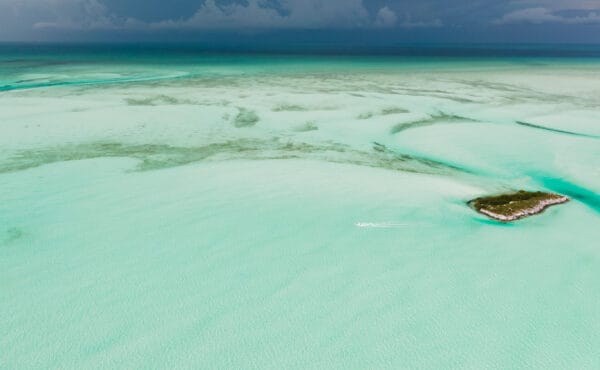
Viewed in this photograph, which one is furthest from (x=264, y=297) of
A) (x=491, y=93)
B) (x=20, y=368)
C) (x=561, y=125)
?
(x=491, y=93)

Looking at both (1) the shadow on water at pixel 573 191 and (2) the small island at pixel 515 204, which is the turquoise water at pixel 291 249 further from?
(2) the small island at pixel 515 204

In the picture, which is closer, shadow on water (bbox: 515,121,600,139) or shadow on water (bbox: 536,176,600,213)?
shadow on water (bbox: 536,176,600,213)

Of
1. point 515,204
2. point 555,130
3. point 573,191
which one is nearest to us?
point 515,204

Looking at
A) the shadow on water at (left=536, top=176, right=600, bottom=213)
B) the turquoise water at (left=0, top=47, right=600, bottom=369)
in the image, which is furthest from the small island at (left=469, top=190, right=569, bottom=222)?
the shadow on water at (left=536, top=176, right=600, bottom=213)

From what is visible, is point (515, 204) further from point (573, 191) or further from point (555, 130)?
point (555, 130)

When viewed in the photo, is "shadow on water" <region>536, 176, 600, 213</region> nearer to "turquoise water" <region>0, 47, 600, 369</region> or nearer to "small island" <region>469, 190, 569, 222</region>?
"turquoise water" <region>0, 47, 600, 369</region>

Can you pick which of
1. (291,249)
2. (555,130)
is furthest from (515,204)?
(555,130)
